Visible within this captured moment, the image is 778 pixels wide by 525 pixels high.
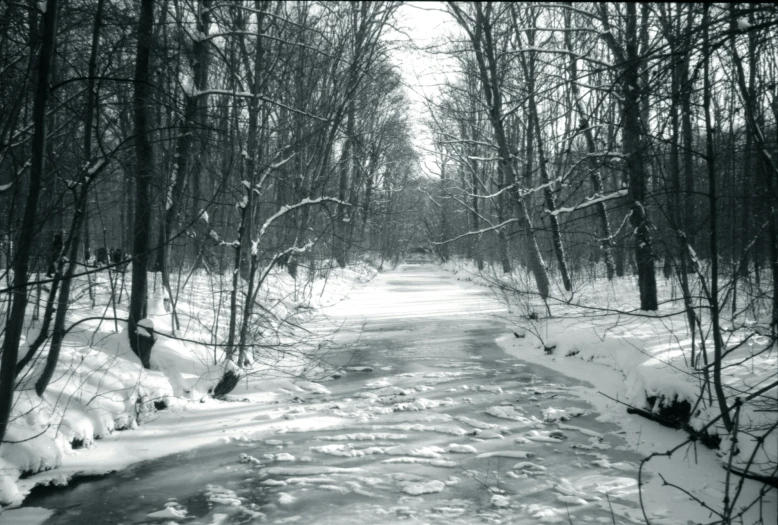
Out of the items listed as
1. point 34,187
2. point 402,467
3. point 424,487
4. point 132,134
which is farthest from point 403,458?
point 132,134

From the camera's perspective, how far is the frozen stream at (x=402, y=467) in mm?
4895

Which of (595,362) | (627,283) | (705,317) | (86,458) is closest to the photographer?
(86,458)

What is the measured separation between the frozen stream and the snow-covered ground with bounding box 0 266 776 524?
0.02 m

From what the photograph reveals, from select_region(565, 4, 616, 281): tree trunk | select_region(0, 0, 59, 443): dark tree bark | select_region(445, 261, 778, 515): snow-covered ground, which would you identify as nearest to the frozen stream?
select_region(445, 261, 778, 515): snow-covered ground

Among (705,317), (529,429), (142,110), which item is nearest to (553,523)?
(529,429)

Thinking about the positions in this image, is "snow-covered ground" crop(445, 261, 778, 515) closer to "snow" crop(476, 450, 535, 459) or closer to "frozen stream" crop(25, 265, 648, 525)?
"frozen stream" crop(25, 265, 648, 525)

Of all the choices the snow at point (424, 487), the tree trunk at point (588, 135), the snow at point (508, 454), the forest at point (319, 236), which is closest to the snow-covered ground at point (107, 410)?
the forest at point (319, 236)

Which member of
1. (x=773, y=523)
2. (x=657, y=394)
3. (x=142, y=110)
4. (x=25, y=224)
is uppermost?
(x=142, y=110)

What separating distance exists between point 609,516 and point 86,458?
5.01 meters

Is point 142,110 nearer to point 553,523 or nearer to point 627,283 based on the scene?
point 553,523

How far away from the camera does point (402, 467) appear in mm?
5828

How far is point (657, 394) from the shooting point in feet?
23.6

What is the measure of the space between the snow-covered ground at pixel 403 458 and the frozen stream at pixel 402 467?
2 cm

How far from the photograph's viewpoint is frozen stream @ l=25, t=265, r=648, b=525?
4.89m
